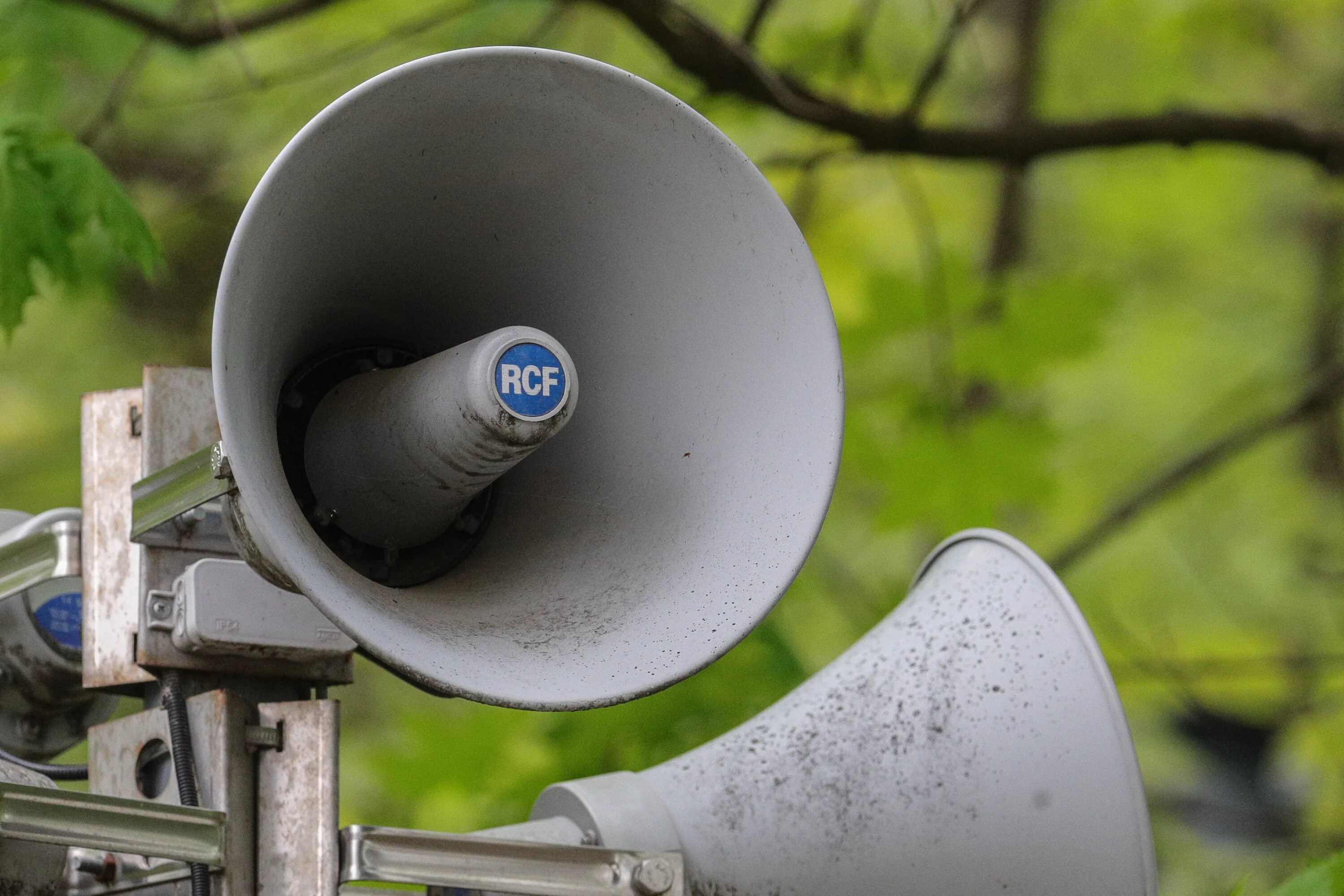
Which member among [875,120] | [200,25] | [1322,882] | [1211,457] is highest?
[200,25]

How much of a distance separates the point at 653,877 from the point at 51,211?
1.28 m

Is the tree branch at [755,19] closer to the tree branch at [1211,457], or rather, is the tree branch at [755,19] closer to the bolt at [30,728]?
the tree branch at [1211,457]

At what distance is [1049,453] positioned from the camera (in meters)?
3.35

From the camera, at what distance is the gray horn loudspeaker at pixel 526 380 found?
124 centimetres

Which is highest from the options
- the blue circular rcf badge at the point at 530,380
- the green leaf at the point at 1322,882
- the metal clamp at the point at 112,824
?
the blue circular rcf badge at the point at 530,380

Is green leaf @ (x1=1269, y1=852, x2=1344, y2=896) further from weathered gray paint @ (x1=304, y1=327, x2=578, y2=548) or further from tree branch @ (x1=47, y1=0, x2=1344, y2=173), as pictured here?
tree branch @ (x1=47, y1=0, x2=1344, y2=173)

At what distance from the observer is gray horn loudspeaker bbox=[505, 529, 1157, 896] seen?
150 centimetres

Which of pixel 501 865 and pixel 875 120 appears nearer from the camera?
pixel 501 865

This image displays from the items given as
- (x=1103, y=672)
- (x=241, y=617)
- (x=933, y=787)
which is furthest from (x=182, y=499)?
(x=1103, y=672)

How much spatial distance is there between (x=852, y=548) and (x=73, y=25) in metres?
2.59

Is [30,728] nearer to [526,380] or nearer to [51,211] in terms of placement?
[51,211]

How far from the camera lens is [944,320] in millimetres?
2996

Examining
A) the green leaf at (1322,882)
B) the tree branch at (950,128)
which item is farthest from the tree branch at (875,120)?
the green leaf at (1322,882)

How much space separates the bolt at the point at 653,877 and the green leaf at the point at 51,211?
1.14 metres
